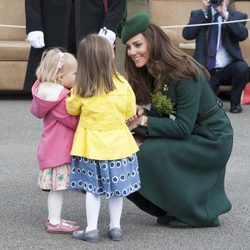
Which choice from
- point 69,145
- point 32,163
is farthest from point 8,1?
point 69,145

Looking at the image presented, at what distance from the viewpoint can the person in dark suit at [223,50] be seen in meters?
8.73

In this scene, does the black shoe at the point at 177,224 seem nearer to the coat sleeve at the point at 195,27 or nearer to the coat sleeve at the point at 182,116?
the coat sleeve at the point at 182,116

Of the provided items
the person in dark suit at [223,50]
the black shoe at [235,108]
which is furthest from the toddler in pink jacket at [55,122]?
the black shoe at [235,108]

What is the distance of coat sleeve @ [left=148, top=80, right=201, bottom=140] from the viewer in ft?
14.9

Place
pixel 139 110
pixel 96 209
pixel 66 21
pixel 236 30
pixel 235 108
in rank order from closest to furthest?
pixel 96 209
pixel 139 110
pixel 66 21
pixel 236 30
pixel 235 108

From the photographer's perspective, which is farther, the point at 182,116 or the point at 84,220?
the point at 84,220

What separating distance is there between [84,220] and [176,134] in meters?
0.77

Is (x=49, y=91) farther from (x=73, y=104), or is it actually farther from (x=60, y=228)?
(x=60, y=228)

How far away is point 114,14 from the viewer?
5746 millimetres

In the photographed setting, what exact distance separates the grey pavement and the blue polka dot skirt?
31 cm

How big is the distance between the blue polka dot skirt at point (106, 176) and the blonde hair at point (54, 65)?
1.54ft

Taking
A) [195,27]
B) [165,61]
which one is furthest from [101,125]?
[195,27]

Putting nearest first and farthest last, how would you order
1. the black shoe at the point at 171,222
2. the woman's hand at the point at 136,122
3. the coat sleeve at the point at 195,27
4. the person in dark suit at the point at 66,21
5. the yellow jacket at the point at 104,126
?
the yellow jacket at the point at 104,126 < the woman's hand at the point at 136,122 < the black shoe at the point at 171,222 < the person in dark suit at the point at 66,21 < the coat sleeve at the point at 195,27

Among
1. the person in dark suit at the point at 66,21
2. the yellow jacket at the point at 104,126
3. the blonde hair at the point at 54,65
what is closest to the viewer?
the yellow jacket at the point at 104,126
